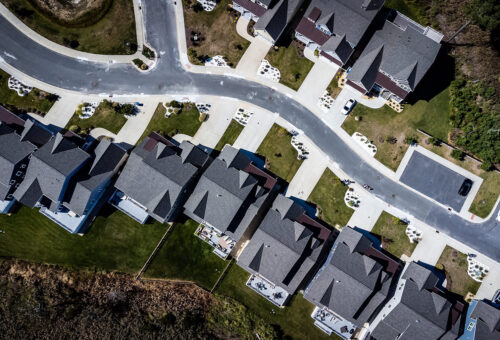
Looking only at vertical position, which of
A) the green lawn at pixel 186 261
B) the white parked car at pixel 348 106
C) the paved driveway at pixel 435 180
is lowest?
the green lawn at pixel 186 261

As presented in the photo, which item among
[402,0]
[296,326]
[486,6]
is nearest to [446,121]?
[486,6]

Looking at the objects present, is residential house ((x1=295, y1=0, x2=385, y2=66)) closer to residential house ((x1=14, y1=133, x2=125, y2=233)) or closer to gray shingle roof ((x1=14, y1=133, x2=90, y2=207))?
residential house ((x1=14, y1=133, x2=125, y2=233))

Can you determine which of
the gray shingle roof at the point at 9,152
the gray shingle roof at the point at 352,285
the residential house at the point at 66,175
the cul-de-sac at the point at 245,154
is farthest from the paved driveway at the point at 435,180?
the gray shingle roof at the point at 9,152

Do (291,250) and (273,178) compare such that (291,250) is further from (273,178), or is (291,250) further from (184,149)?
(184,149)

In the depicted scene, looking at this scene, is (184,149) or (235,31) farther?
(235,31)

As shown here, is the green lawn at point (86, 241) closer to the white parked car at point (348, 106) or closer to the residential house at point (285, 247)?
the residential house at point (285, 247)

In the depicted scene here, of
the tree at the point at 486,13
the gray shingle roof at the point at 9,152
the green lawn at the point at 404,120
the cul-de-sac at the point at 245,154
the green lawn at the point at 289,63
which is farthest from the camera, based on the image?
the green lawn at the point at 289,63

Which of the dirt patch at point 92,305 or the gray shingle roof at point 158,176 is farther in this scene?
the dirt patch at point 92,305
